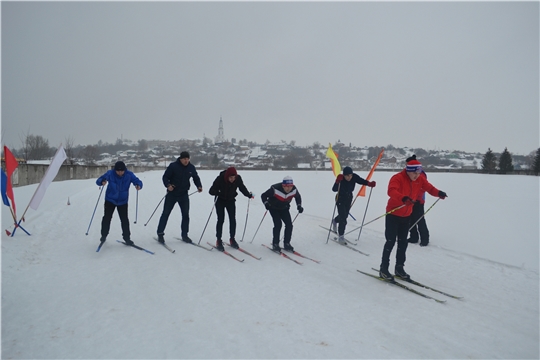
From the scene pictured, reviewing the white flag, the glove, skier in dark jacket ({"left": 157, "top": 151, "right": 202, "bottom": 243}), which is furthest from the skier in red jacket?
the white flag

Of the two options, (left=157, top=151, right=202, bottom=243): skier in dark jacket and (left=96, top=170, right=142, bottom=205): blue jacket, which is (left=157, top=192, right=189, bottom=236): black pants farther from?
(left=96, top=170, right=142, bottom=205): blue jacket

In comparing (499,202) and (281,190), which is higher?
(281,190)

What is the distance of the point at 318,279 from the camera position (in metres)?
5.34

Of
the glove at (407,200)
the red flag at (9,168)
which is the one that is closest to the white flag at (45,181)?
the red flag at (9,168)

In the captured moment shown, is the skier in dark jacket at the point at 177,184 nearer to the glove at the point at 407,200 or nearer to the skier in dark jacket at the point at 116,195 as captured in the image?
the skier in dark jacket at the point at 116,195

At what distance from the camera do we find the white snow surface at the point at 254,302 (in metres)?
3.27

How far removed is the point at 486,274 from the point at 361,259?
213 centimetres

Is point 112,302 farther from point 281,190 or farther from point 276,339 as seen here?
point 281,190

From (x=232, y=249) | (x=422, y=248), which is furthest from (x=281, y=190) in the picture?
(x=422, y=248)

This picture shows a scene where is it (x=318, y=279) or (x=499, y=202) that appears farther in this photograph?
(x=499, y=202)

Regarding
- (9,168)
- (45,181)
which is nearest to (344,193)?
(45,181)

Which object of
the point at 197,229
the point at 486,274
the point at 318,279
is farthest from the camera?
the point at 197,229

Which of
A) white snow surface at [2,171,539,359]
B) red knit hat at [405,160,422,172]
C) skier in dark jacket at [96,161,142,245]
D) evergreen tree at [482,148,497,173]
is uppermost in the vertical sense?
evergreen tree at [482,148,497,173]

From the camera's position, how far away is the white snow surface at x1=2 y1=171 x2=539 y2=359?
10.7 feet
